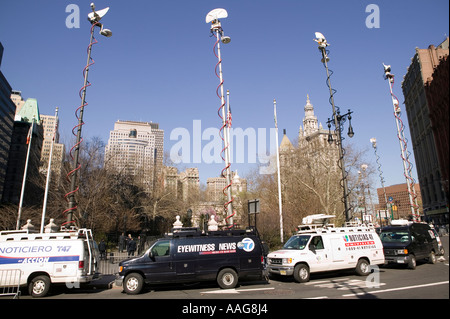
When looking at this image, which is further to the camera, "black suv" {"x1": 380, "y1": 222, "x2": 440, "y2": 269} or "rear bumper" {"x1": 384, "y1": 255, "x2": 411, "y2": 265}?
"black suv" {"x1": 380, "y1": 222, "x2": 440, "y2": 269}

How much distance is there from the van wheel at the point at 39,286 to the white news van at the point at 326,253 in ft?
29.2

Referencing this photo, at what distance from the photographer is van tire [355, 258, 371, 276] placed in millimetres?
12984

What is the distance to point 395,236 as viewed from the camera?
614 inches

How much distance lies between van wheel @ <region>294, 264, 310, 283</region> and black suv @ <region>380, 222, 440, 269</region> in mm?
Answer: 5443

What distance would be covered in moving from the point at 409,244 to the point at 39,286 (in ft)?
54.5

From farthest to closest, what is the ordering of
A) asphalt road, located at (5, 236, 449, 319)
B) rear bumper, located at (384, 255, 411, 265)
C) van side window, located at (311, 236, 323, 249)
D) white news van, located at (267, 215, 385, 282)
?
rear bumper, located at (384, 255, 411, 265)
van side window, located at (311, 236, 323, 249)
white news van, located at (267, 215, 385, 282)
asphalt road, located at (5, 236, 449, 319)

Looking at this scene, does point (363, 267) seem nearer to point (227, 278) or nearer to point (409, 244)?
point (409, 244)

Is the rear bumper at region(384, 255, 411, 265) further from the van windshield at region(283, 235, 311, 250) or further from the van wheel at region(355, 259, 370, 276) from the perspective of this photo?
the van windshield at region(283, 235, 311, 250)

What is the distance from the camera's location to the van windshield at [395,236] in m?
15.0

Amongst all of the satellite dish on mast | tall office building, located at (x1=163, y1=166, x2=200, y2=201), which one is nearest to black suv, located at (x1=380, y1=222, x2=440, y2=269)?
the satellite dish on mast

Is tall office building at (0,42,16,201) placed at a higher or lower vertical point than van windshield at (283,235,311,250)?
higher

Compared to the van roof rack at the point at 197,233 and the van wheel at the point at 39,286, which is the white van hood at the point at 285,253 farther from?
the van wheel at the point at 39,286

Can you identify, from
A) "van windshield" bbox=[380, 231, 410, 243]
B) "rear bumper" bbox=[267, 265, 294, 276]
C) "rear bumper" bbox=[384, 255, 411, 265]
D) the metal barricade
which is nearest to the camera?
the metal barricade

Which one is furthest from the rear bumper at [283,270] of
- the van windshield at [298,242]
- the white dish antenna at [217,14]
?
the white dish antenna at [217,14]
